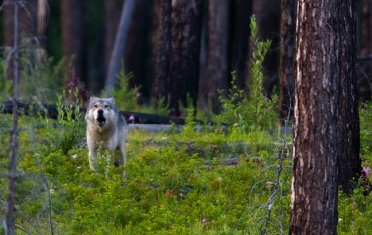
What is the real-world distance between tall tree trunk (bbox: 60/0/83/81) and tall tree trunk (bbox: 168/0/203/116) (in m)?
16.9

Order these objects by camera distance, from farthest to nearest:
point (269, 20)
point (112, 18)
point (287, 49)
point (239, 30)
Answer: point (112, 18), point (239, 30), point (269, 20), point (287, 49)

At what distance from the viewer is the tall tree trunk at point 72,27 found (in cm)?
3825

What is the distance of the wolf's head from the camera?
14.2 metres

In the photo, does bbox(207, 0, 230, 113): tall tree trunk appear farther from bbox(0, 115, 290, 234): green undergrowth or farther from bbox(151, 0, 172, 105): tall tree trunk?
bbox(0, 115, 290, 234): green undergrowth

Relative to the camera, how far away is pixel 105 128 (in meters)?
14.3

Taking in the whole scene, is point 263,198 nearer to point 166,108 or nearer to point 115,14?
point 166,108

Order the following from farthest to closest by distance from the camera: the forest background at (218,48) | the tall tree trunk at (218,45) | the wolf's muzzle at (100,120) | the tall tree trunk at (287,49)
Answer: the tall tree trunk at (218,45)
the forest background at (218,48)
the tall tree trunk at (287,49)
the wolf's muzzle at (100,120)

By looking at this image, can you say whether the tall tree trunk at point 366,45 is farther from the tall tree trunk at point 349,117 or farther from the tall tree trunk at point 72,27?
the tall tree trunk at point 72,27

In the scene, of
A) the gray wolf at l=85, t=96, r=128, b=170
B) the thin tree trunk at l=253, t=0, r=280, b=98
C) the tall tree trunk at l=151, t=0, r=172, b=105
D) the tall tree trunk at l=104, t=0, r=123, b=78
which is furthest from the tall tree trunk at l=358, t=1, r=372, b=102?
the tall tree trunk at l=104, t=0, r=123, b=78

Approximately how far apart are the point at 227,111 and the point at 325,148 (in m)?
6.75

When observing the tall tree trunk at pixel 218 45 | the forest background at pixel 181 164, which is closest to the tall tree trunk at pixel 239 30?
the tall tree trunk at pixel 218 45

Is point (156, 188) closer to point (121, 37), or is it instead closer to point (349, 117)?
point (349, 117)

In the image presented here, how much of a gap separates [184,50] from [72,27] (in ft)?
58.0

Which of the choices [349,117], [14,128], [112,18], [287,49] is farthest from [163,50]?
[112,18]
